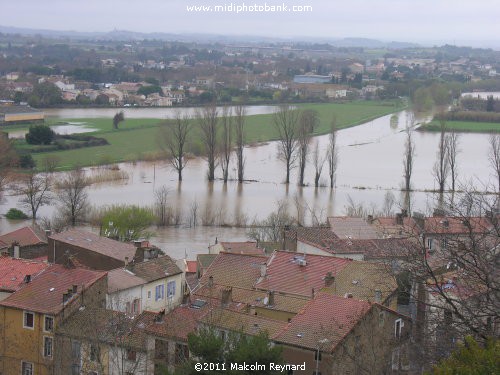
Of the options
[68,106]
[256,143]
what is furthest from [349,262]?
[68,106]

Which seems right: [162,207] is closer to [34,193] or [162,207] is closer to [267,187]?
[34,193]

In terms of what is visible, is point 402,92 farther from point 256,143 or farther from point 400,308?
point 400,308

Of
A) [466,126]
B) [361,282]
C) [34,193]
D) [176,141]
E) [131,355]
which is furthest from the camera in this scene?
[466,126]

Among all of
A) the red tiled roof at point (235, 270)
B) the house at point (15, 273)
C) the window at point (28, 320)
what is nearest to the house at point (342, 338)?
the red tiled roof at point (235, 270)

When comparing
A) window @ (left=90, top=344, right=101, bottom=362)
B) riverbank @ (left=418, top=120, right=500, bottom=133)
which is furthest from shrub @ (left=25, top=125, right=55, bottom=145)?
window @ (left=90, top=344, right=101, bottom=362)

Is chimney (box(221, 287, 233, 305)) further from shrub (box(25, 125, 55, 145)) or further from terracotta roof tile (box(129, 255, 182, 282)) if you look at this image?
shrub (box(25, 125, 55, 145))

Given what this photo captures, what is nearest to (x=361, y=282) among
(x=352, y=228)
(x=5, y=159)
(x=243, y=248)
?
(x=243, y=248)

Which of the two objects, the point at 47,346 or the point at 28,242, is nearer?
the point at 47,346

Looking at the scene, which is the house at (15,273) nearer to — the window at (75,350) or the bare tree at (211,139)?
the window at (75,350)
